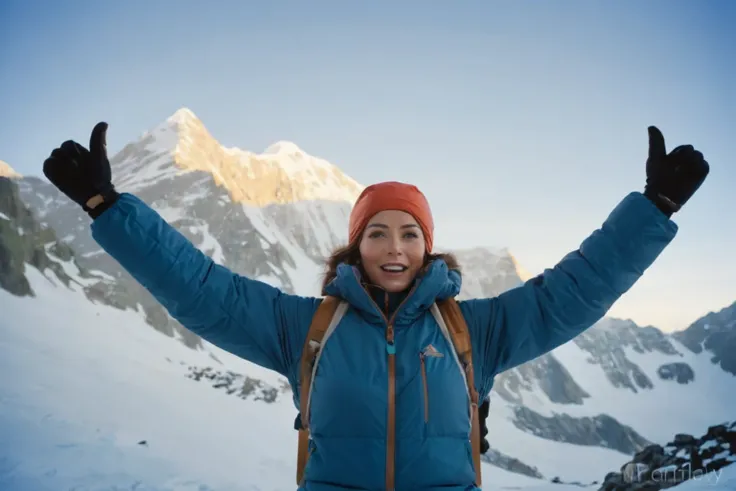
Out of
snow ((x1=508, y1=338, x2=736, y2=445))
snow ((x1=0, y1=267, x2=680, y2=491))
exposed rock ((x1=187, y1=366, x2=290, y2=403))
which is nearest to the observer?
snow ((x1=0, y1=267, x2=680, y2=491))

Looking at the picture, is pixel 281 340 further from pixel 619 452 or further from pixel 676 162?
pixel 619 452

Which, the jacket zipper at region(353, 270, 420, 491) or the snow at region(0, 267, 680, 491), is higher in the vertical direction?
the snow at region(0, 267, 680, 491)

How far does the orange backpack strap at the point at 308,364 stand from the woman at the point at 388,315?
44 mm

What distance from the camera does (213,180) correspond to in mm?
88375

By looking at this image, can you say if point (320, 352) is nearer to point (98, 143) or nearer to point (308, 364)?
point (308, 364)

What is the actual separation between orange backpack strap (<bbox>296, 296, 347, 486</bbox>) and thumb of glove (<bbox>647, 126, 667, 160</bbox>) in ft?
5.04

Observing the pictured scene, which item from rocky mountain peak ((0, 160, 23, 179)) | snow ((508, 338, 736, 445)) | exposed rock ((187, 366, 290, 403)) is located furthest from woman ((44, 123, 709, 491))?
snow ((508, 338, 736, 445))

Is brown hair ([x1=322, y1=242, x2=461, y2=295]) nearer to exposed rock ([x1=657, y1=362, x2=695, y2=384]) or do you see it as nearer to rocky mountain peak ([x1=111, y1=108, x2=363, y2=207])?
rocky mountain peak ([x1=111, y1=108, x2=363, y2=207])

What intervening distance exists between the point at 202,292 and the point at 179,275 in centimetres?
13

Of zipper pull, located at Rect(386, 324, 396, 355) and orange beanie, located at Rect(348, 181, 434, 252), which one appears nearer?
zipper pull, located at Rect(386, 324, 396, 355)

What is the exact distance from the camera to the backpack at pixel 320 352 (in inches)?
87.4

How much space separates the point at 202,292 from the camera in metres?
2.27

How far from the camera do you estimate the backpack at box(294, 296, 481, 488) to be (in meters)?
2.22

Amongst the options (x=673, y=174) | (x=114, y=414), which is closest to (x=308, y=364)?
(x=673, y=174)
